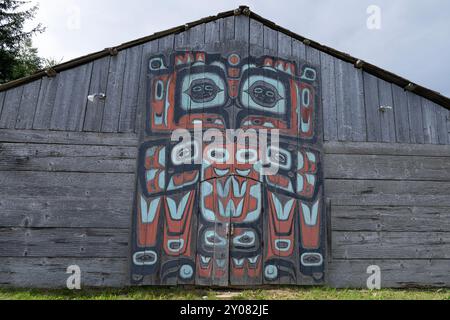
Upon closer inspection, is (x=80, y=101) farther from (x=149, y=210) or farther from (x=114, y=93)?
(x=149, y=210)

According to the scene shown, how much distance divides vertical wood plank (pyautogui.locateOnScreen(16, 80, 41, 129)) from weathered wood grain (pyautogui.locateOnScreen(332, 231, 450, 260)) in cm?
607

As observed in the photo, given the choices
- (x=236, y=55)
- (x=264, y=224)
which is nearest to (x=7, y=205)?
(x=264, y=224)

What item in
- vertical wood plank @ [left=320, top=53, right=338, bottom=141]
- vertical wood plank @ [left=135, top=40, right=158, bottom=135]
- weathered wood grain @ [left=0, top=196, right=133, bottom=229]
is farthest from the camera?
vertical wood plank @ [left=320, top=53, right=338, bottom=141]

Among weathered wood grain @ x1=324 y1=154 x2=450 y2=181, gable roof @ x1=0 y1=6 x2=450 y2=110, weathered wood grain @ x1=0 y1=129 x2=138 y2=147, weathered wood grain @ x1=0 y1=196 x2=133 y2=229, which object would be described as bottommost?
weathered wood grain @ x1=0 y1=196 x2=133 y2=229

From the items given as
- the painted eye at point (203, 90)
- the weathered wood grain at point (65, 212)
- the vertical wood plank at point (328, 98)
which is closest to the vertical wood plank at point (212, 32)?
the painted eye at point (203, 90)

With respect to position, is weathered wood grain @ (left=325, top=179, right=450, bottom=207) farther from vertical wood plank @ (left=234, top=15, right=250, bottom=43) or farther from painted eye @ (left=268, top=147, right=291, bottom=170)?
vertical wood plank @ (left=234, top=15, right=250, bottom=43)

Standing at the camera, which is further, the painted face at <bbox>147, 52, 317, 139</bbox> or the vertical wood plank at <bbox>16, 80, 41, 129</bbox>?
the painted face at <bbox>147, 52, 317, 139</bbox>

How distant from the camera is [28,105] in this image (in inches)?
273

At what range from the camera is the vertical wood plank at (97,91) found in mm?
6984

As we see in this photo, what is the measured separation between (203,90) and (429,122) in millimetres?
4658

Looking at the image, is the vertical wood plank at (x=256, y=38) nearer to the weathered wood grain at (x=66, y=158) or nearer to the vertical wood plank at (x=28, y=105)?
the weathered wood grain at (x=66, y=158)

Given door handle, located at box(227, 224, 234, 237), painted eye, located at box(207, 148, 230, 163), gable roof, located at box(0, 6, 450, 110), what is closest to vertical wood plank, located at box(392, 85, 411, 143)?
gable roof, located at box(0, 6, 450, 110)

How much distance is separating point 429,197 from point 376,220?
3.92 ft

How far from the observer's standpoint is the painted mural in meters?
6.51
